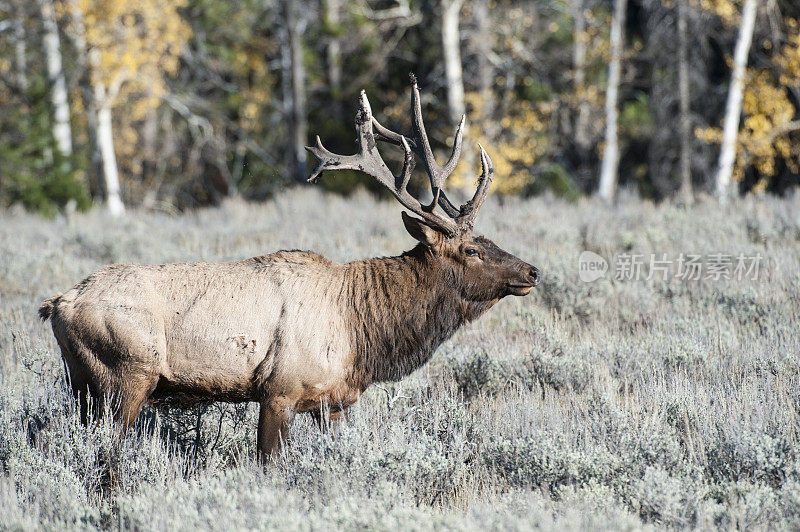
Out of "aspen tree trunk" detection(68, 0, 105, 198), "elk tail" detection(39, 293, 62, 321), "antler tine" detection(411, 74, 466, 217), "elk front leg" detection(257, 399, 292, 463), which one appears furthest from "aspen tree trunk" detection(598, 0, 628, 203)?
"elk tail" detection(39, 293, 62, 321)

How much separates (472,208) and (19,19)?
16.1 m

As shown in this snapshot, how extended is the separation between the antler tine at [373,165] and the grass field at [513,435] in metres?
1.24

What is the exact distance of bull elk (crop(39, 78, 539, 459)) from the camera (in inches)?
185

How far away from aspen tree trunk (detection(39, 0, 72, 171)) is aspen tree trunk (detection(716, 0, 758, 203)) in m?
13.6

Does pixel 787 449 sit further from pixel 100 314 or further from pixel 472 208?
pixel 100 314

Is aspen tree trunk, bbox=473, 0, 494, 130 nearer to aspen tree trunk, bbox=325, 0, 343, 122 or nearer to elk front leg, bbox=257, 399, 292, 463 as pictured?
aspen tree trunk, bbox=325, 0, 343, 122

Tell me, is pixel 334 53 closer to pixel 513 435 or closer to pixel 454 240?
pixel 454 240

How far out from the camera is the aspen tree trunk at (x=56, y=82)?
17.0 meters

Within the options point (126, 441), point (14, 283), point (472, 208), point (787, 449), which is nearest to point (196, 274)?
point (126, 441)

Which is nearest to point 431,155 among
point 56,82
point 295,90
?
point 56,82

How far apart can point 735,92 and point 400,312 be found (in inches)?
525

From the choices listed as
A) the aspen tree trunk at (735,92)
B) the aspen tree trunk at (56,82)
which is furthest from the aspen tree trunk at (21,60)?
the aspen tree trunk at (735,92)

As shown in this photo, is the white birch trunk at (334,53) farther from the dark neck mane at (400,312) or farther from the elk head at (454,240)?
the dark neck mane at (400,312)

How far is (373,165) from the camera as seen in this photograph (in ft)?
18.2
